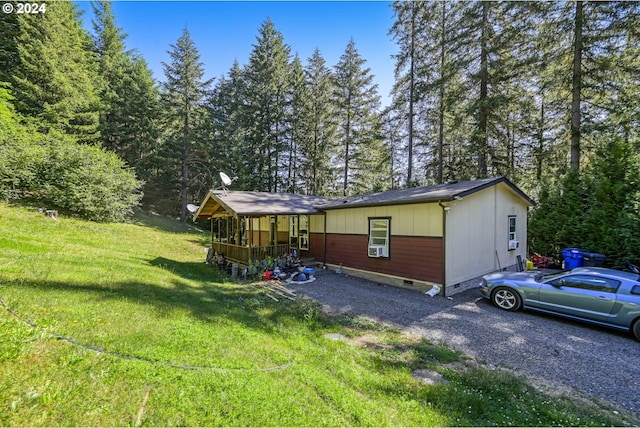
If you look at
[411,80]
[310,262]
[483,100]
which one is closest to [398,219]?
[310,262]

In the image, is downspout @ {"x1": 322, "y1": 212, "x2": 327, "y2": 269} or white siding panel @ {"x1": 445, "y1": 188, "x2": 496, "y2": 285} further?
downspout @ {"x1": 322, "y1": 212, "x2": 327, "y2": 269}

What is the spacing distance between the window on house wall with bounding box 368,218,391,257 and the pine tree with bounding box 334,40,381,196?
12731 mm

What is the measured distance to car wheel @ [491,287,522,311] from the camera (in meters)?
6.70

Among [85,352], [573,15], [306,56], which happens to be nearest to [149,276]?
[85,352]

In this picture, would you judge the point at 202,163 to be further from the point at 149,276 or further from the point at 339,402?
the point at 339,402

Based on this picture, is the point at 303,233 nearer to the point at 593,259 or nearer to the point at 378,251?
the point at 378,251

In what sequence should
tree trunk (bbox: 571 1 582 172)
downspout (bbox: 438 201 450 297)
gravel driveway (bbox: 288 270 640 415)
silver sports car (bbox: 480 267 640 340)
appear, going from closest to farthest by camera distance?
gravel driveway (bbox: 288 270 640 415)
silver sports car (bbox: 480 267 640 340)
downspout (bbox: 438 201 450 297)
tree trunk (bbox: 571 1 582 172)

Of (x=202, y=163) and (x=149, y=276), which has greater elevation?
(x=202, y=163)

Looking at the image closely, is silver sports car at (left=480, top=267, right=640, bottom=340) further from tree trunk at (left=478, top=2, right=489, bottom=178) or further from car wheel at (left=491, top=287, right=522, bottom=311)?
tree trunk at (left=478, top=2, right=489, bottom=178)

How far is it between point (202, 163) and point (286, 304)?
23.6 metres

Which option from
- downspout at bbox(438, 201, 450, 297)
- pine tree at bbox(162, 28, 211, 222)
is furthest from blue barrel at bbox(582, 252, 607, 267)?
pine tree at bbox(162, 28, 211, 222)

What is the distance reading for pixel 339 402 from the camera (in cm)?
306

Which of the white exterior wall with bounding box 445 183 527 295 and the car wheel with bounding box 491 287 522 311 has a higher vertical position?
the white exterior wall with bounding box 445 183 527 295

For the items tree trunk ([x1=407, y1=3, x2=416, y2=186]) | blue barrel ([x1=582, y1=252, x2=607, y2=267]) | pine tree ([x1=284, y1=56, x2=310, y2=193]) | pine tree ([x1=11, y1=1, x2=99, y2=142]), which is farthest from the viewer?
pine tree ([x1=284, y1=56, x2=310, y2=193])
